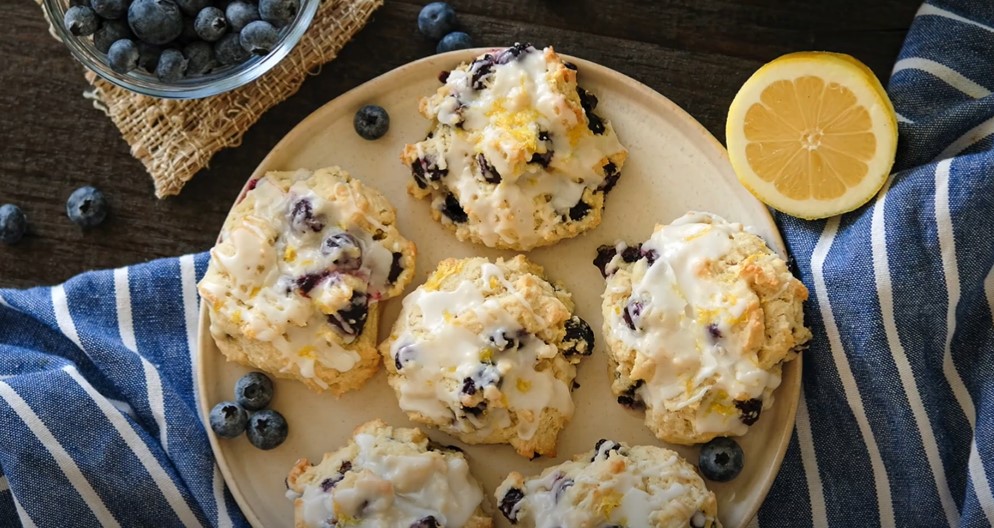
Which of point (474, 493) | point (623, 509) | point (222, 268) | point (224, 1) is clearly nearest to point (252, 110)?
point (224, 1)

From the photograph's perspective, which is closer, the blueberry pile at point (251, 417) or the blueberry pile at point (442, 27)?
the blueberry pile at point (251, 417)

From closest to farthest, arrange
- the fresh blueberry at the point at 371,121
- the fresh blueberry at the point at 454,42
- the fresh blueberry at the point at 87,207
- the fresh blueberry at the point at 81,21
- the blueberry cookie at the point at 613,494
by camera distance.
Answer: the blueberry cookie at the point at 613,494, the fresh blueberry at the point at 81,21, the fresh blueberry at the point at 371,121, the fresh blueberry at the point at 454,42, the fresh blueberry at the point at 87,207

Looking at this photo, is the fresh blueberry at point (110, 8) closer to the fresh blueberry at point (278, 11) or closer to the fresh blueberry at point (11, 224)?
the fresh blueberry at point (278, 11)

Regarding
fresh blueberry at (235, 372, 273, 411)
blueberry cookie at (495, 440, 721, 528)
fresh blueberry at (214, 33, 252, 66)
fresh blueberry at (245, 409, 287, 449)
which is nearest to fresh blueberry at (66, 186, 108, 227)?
fresh blueberry at (214, 33, 252, 66)

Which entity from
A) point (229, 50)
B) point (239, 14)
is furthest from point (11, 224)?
point (239, 14)

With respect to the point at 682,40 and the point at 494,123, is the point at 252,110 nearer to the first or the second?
the point at 494,123

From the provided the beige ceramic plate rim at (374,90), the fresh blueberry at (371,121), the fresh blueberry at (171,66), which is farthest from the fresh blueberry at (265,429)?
the fresh blueberry at (171,66)

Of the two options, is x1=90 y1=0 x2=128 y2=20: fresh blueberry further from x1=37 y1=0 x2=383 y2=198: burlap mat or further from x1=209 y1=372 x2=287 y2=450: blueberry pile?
x1=209 y1=372 x2=287 y2=450: blueberry pile
